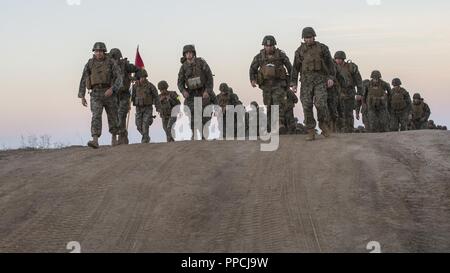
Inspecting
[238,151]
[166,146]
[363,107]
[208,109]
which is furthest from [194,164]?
[363,107]

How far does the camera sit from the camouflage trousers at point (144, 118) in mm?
19391

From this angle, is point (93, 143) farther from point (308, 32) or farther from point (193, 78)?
point (308, 32)

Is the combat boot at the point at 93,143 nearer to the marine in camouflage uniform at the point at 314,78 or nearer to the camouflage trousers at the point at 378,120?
the marine in camouflage uniform at the point at 314,78

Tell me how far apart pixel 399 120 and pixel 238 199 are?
44.4 ft

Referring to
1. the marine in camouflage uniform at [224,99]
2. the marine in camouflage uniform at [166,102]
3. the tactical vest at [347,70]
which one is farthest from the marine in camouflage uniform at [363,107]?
the marine in camouflage uniform at [166,102]

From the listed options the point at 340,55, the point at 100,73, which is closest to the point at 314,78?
the point at 100,73

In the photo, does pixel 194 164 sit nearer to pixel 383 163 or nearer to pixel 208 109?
pixel 383 163

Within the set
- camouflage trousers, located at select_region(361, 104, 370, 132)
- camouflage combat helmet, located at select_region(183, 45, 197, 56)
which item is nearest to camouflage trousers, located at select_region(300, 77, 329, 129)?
camouflage combat helmet, located at select_region(183, 45, 197, 56)

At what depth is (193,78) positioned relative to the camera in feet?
57.0

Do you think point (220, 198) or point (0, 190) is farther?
point (0, 190)

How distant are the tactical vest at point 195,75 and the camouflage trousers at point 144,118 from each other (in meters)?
2.31

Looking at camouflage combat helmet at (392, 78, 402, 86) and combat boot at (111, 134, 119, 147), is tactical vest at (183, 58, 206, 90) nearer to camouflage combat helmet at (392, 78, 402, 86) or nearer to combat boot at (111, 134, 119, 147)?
combat boot at (111, 134, 119, 147)

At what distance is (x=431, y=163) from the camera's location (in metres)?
11.7

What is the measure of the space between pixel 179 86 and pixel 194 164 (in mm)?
5340
